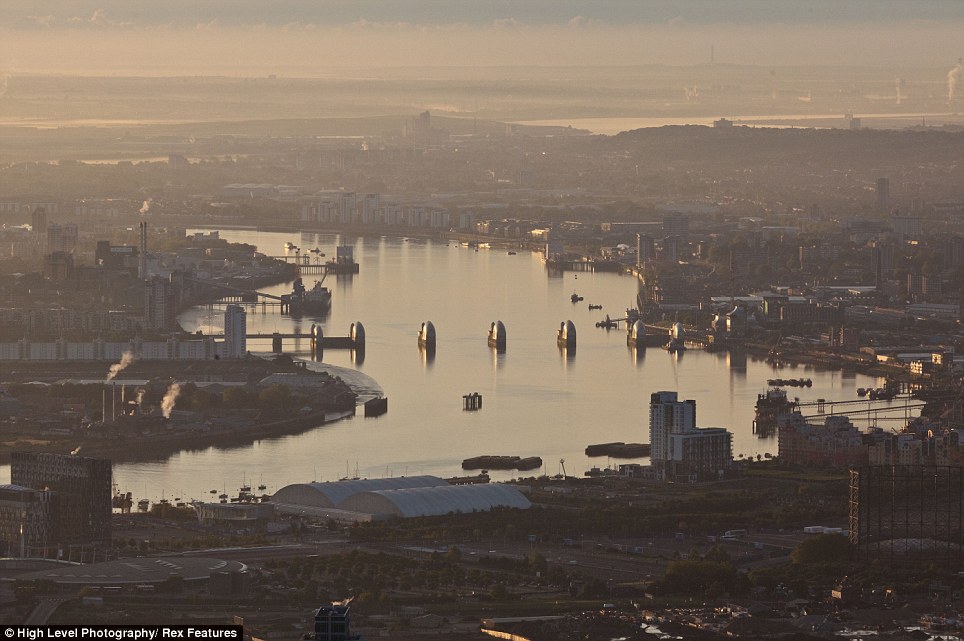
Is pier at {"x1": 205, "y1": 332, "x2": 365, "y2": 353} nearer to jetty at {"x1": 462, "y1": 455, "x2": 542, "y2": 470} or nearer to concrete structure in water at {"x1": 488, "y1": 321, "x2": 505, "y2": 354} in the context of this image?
concrete structure in water at {"x1": 488, "y1": 321, "x2": 505, "y2": 354}

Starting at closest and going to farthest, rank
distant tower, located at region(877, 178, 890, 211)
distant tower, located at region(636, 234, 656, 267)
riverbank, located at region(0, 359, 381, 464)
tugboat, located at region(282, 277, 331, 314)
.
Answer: riverbank, located at region(0, 359, 381, 464) → tugboat, located at region(282, 277, 331, 314) → distant tower, located at region(636, 234, 656, 267) → distant tower, located at region(877, 178, 890, 211)

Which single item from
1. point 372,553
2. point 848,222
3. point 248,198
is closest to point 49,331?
point 372,553

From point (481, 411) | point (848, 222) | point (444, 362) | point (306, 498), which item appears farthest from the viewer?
point (848, 222)

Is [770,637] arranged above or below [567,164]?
below

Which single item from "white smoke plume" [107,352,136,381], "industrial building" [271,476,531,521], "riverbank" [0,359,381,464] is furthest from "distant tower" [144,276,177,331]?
"industrial building" [271,476,531,521]

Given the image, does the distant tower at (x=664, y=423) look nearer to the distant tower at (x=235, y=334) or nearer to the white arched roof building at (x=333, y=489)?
the white arched roof building at (x=333, y=489)

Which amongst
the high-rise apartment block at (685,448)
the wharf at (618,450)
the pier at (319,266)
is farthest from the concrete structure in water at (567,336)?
the pier at (319,266)

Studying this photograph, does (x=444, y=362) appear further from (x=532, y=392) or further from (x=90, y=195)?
(x=90, y=195)
